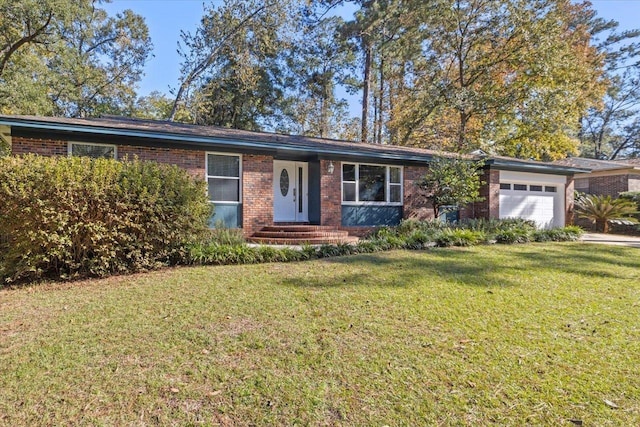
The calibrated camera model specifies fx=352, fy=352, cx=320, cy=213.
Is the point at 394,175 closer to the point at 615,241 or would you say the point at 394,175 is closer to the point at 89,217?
the point at 615,241

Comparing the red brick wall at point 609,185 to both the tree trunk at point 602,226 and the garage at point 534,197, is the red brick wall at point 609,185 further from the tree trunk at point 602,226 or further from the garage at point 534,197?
the garage at point 534,197

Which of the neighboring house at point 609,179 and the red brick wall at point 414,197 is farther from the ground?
the neighboring house at point 609,179

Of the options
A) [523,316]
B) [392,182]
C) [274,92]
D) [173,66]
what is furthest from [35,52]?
[523,316]

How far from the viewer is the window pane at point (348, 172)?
11.9 meters

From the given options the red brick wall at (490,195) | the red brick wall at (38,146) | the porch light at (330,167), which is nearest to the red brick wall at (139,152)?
the red brick wall at (38,146)

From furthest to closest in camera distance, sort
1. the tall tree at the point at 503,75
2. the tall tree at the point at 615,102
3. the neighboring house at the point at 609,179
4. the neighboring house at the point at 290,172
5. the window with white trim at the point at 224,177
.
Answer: the tall tree at the point at 615,102, the neighboring house at the point at 609,179, the tall tree at the point at 503,75, the window with white trim at the point at 224,177, the neighboring house at the point at 290,172

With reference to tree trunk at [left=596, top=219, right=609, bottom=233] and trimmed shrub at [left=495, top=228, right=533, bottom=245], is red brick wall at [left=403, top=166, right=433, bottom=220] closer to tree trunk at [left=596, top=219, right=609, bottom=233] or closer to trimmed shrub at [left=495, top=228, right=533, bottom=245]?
trimmed shrub at [left=495, top=228, right=533, bottom=245]

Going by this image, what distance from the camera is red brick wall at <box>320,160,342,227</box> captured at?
11.4m

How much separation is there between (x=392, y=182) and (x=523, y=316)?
28.8 ft

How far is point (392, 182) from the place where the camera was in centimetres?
1277

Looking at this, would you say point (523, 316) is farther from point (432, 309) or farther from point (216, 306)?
point (216, 306)

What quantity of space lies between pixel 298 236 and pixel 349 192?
2944 millimetres

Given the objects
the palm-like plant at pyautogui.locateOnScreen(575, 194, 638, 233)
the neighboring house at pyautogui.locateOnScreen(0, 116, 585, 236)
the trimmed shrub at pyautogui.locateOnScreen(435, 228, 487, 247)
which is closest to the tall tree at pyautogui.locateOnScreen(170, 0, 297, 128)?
the neighboring house at pyautogui.locateOnScreen(0, 116, 585, 236)

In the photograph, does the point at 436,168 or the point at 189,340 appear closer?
the point at 189,340
